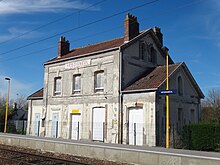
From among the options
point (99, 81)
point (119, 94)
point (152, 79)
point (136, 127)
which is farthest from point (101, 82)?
point (136, 127)

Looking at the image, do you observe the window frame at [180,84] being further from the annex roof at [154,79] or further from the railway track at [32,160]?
the railway track at [32,160]

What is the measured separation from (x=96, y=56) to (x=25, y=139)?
8740 millimetres

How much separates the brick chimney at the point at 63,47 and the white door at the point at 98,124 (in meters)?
8.80

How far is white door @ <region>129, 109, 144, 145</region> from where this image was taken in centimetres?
2003

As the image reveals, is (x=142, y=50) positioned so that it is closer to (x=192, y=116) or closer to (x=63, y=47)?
(x=192, y=116)

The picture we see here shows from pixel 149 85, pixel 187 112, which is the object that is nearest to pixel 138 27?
pixel 149 85

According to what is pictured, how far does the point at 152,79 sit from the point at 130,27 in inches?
198

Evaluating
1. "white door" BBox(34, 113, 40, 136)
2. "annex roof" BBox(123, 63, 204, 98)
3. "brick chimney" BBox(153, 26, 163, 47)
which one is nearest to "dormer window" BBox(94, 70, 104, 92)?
"annex roof" BBox(123, 63, 204, 98)

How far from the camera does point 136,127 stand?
20.3 m

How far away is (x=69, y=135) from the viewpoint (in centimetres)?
2466

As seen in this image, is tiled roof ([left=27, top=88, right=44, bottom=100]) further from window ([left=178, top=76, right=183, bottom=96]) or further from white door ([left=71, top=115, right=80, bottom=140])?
window ([left=178, top=76, right=183, bottom=96])

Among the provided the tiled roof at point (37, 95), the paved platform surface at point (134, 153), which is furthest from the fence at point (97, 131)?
the paved platform surface at point (134, 153)

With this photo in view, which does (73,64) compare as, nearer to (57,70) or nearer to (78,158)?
(57,70)

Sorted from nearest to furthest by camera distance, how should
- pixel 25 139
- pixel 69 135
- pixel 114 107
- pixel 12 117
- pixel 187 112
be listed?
pixel 25 139 < pixel 114 107 < pixel 187 112 < pixel 69 135 < pixel 12 117
